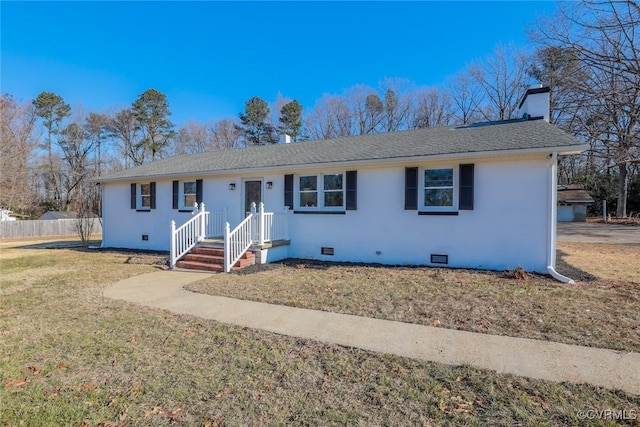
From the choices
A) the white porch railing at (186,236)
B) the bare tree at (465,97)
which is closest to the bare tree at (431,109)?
the bare tree at (465,97)

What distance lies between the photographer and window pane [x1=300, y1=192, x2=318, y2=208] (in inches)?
400

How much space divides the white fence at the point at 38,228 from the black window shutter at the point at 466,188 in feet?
76.7

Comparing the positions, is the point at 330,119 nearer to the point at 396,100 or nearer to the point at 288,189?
the point at 396,100

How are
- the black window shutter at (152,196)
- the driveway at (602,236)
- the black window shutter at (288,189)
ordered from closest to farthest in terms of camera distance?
the black window shutter at (288,189), the black window shutter at (152,196), the driveway at (602,236)

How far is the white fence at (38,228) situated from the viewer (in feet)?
75.2

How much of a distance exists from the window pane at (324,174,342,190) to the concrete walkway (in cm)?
501

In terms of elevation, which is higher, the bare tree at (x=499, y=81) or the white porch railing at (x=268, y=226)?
the bare tree at (x=499, y=81)

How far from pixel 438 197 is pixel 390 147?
2231mm

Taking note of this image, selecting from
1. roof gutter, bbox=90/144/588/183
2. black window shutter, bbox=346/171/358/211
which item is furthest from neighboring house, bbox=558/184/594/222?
black window shutter, bbox=346/171/358/211

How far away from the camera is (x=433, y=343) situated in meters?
3.94

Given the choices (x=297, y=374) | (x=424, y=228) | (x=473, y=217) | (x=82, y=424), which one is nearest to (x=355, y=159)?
(x=424, y=228)

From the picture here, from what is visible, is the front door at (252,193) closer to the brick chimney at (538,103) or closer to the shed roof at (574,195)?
the brick chimney at (538,103)

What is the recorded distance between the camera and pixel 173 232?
9141 millimetres

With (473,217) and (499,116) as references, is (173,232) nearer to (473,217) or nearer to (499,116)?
(473,217)
